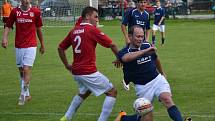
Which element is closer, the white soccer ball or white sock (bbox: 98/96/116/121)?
the white soccer ball

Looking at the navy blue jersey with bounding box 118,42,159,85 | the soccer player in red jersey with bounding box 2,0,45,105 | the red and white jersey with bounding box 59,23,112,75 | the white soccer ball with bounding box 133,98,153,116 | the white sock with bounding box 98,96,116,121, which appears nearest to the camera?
the white soccer ball with bounding box 133,98,153,116

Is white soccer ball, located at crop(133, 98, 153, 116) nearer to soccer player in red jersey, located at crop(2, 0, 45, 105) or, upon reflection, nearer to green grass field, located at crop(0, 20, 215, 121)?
green grass field, located at crop(0, 20, 215, 121)

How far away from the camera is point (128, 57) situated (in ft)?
29.6

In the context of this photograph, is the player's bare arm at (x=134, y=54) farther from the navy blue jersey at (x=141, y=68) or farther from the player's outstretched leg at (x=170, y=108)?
the player's outstretched leg at (x=170, y=108)

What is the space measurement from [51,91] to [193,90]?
3.39 m

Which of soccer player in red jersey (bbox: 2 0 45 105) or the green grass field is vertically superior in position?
soccer player in red jersey (bbox: 2 0 45 105)

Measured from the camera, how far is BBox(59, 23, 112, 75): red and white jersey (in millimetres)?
9656

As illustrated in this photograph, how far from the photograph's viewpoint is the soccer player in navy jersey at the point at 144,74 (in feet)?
29.9

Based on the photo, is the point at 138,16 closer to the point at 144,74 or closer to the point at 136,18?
the point at 136,18

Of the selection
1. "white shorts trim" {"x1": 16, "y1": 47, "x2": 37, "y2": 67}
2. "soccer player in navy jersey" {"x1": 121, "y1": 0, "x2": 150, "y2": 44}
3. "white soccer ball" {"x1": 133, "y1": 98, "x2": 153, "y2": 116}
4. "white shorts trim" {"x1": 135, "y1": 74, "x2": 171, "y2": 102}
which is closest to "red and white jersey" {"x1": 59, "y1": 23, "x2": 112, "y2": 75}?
"white shorts trim" {"x1": 135, "y1": 74, "x2": 171, "y2": 102}

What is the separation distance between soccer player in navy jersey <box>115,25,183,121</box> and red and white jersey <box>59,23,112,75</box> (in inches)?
21.5

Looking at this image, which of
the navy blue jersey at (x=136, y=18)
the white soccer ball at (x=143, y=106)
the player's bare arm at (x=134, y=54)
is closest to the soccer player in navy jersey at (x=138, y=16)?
the navy blue jersey at (x=136, y=18)

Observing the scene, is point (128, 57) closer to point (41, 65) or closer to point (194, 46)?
point (41, 65)

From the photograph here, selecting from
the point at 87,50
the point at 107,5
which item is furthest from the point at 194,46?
the point at 107,5
